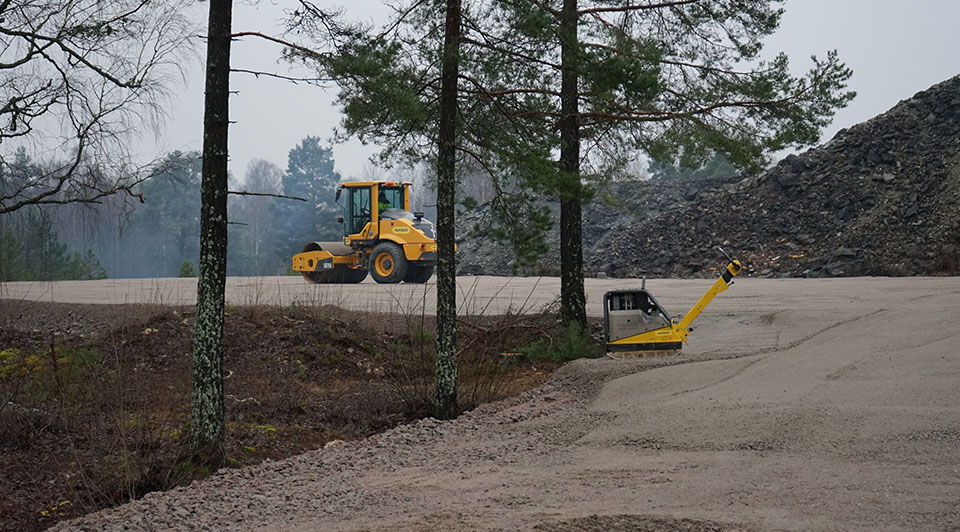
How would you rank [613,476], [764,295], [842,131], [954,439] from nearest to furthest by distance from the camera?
1. [613,476]
2. [954,439]
3. [764,295]
4. [842,131]

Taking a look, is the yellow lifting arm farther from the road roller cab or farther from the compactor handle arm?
the road roller cab

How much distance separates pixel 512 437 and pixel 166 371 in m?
4.74

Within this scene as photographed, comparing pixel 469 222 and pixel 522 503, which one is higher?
pixel 469 222

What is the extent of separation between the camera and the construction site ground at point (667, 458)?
15.0ft

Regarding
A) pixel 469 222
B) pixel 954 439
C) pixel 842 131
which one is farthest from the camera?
pixel 469 222

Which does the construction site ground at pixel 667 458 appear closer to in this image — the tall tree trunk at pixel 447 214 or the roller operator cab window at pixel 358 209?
the tall tree trunk at pixel 447 214

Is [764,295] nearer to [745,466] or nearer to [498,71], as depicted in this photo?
[498,71]

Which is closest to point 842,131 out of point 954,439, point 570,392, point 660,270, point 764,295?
point 660,270

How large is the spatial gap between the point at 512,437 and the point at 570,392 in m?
1.93

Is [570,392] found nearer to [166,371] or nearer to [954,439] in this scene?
[954,439]

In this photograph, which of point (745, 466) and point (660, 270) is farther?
point (660, 270)

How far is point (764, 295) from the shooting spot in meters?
→ 16.2

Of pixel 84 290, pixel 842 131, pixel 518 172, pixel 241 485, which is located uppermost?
pixel 842 131

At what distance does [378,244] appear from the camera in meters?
22.0
